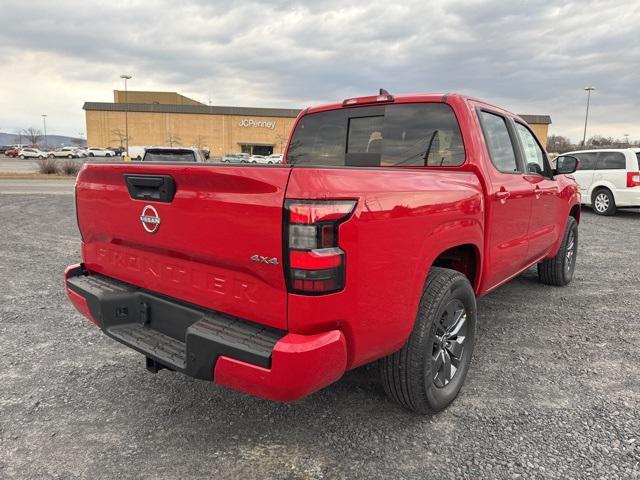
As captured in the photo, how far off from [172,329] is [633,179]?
13413mm

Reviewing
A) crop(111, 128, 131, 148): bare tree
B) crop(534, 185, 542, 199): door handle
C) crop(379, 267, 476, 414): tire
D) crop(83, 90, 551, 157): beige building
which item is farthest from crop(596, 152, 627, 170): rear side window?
crop(111, 128, 131, 148): bare tree

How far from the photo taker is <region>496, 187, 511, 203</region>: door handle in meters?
3.37

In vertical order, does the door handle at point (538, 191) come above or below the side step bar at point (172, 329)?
above

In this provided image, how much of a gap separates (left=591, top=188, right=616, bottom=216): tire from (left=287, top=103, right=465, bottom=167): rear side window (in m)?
11.6

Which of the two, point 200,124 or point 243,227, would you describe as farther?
point 200,124

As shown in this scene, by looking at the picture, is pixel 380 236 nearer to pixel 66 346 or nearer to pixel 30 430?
pixel 30 430

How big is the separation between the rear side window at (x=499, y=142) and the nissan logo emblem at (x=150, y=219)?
2.38m

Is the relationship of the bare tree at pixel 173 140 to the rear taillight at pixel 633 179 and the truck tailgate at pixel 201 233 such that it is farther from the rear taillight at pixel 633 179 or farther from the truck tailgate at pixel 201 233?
the truck tailgate at pixel 201 233

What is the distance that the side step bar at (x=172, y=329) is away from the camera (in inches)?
82.8

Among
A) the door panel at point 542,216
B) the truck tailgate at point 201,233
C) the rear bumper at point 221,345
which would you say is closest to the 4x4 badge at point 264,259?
the truck tailgate at point 201,233

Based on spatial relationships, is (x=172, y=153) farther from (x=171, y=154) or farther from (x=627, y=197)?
(x=627, y=197)

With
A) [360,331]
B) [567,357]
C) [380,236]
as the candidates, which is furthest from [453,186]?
[567,357]

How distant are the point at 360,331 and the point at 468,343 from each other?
129cm

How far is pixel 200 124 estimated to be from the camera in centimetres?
8156
